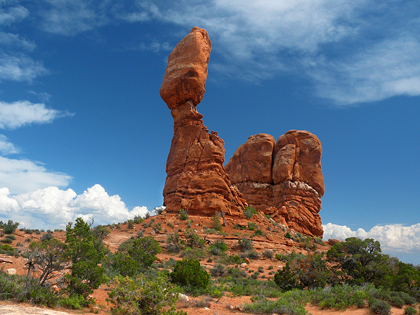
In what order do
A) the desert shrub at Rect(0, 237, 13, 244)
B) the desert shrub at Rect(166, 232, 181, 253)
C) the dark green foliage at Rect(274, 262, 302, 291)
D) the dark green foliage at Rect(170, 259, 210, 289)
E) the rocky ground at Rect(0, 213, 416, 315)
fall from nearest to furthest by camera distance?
the dark green foliage at Rect(170, 259, 210, 289) < the dark green foliage at Rect(274, 262, 302, 291) < the desert shrub at Rect(0, 237, 13, 244) < the rocky ground at Rect(0, 213, 416, 315) < the desert shrub at Rect(166, 232, 181, 253)

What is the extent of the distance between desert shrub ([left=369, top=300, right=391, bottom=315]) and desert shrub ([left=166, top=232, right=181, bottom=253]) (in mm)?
14888

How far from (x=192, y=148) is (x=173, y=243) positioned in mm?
12941

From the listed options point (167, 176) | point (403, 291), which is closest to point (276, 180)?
point (167, 176)

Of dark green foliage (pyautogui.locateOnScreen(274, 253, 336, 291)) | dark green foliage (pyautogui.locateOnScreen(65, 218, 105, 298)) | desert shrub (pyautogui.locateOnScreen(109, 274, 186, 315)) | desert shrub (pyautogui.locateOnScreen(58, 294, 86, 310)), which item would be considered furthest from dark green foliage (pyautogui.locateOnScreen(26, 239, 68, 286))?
dark green foliage (pyautogui.locateOnScreen(274, 253, 336, 291))

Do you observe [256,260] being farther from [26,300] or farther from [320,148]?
[320,148]

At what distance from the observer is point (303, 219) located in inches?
1709

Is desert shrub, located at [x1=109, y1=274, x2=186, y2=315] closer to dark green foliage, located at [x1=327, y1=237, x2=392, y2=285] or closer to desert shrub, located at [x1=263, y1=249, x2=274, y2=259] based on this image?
dark green foliage, located at [x1=327, y1=237, x2=392, y2=285]

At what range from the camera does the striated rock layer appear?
4462cm

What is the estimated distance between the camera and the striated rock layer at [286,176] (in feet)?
146

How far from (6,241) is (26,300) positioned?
1463 centimetres

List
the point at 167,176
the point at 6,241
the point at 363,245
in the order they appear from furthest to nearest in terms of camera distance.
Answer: the point at 167,176, the point at 6,241, the point at 363,245

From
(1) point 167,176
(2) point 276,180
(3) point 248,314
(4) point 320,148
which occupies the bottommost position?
(3) point 248,314

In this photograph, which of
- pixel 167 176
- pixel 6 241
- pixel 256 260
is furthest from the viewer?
pixel 167 176

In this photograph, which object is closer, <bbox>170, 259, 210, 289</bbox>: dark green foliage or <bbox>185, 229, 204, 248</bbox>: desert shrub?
<bbox>170, 259, 210, 289</bbox>: dark green foliage
